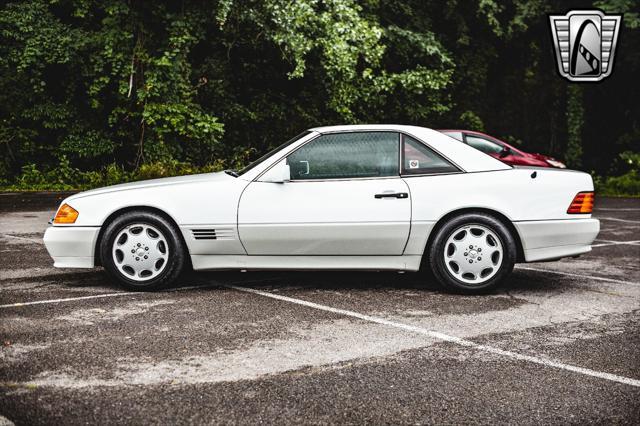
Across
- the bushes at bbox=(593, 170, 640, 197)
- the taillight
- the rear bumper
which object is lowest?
the bushes at bbox=(593, 170, 640, 197)

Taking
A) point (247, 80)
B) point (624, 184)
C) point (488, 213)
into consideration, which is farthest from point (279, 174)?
point (624, 184)

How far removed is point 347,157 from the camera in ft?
21.9

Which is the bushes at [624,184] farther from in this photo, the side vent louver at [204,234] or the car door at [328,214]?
the side vent louver at [204,234]

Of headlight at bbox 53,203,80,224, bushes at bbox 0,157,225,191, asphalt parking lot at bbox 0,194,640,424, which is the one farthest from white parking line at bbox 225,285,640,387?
bushes at bbox 0,157,225,191

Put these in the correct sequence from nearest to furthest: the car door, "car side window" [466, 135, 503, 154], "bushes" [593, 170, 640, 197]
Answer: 1. the car door
2. "car side window" [466, 135, 503, 154]
3. "bushes" [593, 170, 640, 197]

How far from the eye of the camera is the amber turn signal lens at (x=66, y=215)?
6586 mm

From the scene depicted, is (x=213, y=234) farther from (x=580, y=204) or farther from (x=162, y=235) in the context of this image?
(x=580, y=204)

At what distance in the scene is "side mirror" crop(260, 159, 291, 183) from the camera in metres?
6.57

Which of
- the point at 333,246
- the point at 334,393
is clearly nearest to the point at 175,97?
the point at 333,246

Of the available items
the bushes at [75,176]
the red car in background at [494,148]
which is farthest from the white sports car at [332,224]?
the bushes at [75,176]

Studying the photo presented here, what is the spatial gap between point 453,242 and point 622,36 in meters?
20.1

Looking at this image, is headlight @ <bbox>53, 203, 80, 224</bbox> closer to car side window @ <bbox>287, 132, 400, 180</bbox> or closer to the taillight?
car side window @ <bbox>287, 132, 400, 180</bbox>

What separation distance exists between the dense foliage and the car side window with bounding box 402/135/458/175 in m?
10.9

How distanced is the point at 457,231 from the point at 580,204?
3.71 ft
